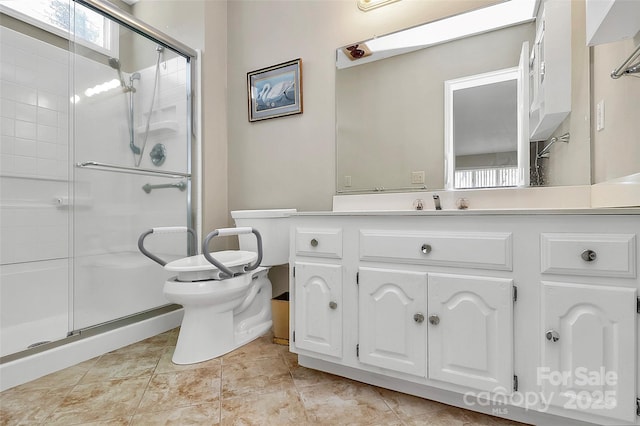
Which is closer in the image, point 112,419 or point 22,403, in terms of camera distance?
point 112,419

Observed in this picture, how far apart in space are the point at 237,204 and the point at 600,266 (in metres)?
2.09

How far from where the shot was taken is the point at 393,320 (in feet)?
4.17

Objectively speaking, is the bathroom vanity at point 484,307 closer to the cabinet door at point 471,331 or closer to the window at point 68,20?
the cabinet door at point 471,331

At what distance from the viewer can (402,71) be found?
1.82m

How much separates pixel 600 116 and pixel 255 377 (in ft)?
6.19

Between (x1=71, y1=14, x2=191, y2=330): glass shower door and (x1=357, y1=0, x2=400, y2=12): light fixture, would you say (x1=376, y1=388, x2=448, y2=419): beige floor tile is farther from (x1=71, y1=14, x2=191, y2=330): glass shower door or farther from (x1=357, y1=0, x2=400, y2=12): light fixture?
(x1=357, y1=0, x2=400, y2=12): light fixture

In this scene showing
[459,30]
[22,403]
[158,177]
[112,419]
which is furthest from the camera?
[158,177]

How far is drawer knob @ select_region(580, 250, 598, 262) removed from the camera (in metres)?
0.97

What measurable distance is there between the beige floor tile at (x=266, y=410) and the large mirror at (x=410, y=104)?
1.15 m

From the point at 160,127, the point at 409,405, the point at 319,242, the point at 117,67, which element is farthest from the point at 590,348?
the point at 117,67

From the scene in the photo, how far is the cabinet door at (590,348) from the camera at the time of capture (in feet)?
3.06

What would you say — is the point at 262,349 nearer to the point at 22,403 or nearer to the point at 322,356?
the point at 322,356

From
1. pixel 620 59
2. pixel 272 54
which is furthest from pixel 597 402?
pixel 272 54

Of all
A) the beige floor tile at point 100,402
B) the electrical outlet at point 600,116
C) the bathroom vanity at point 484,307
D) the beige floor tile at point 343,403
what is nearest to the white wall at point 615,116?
the electrical outlet at point 600,116
